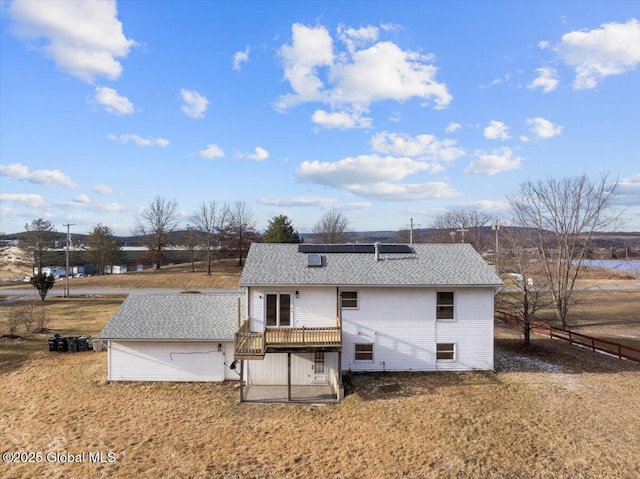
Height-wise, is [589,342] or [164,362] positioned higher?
[164,362]

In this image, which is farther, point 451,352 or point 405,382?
point 451,352

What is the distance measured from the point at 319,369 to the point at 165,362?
6941 millimetres

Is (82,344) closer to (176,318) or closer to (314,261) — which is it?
(176,318)

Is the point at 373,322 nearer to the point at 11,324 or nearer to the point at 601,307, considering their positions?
the point at 11,324

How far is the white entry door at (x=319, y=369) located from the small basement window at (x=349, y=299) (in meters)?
2.47

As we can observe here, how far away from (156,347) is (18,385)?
6140 millimetres

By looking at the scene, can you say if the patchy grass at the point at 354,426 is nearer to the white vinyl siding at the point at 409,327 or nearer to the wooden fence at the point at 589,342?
the white vinyl siding at the point at 409,327

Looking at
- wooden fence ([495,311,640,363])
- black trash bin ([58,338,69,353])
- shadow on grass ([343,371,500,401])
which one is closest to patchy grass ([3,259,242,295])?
black trash bin ([58,338,69,353])

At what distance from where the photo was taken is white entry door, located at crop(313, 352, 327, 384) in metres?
16.8

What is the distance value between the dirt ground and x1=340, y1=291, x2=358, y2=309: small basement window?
10.2ft

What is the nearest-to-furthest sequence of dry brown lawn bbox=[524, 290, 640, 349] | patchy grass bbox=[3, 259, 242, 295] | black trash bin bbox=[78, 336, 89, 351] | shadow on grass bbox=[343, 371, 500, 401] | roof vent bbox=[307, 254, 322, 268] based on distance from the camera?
shadow on grass bbox=[343, 371, 500, 401], roof vent bbox=[307, 254, 322, 268], black trash bin bbox=[78, 336, 89, 351], dry brown lawn bbox=[524, 290, 640, 349], patchy grass bbox=[3, 259, 242, 295]

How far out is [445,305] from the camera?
677 inches

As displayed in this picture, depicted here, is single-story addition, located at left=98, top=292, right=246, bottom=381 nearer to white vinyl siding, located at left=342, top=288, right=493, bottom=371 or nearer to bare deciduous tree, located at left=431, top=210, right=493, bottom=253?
white vinyl siding, located at left=342, top=288, right=493, bottom=371

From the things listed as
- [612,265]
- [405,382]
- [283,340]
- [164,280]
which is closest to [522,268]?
[405,382]
